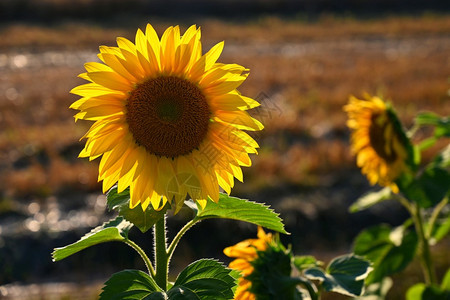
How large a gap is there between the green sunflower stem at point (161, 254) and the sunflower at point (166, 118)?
0.04 m

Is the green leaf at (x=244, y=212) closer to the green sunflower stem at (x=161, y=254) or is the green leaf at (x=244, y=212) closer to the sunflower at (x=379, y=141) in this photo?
the green sunflower stem at (x=161, y=254)

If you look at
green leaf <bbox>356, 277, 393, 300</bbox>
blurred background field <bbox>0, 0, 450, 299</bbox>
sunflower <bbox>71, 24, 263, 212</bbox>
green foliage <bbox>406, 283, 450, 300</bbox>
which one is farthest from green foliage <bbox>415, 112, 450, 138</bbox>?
sunflower <bbox>71, 24, 263, 212</bbox>

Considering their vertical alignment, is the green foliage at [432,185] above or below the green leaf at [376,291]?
above

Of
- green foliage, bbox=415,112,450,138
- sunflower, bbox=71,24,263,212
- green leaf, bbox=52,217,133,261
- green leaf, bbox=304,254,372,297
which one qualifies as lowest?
green leaf, bbox=304,254,372,297

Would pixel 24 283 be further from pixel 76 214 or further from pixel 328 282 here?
pixel 328 282

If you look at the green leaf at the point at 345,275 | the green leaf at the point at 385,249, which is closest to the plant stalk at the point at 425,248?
the green leaf at the point at 385,249

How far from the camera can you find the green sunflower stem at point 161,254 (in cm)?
128

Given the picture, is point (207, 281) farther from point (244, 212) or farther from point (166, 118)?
point (166, 118)

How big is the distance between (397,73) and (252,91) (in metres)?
3.17

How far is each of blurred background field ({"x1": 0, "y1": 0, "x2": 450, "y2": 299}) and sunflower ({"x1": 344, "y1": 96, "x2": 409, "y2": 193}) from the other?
0.85 m

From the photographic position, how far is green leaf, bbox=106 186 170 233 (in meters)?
1.26

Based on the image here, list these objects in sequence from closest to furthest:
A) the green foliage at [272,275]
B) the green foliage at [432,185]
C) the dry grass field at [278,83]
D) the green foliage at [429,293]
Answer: the green foliage at [272,275] < the green foliage at [429,293] < the green foliage at [432,185] < the dry grass field at [278,83]

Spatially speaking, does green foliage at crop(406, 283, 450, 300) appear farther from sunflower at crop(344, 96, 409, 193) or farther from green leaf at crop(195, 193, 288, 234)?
green leaf at crop(195, 193, 288, 234)

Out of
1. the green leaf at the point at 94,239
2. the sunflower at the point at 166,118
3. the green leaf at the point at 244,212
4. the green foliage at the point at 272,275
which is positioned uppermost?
the sunflower at the point at 166,118
